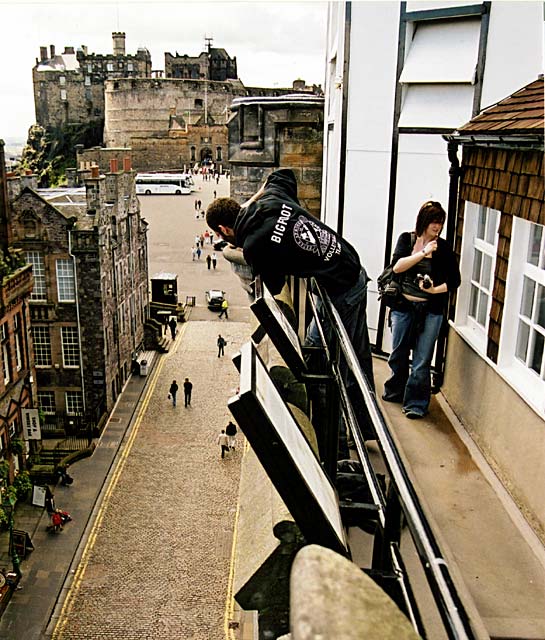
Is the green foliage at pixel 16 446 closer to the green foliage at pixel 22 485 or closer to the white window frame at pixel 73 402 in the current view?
the green foliage at pixel 22 485

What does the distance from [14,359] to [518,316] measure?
61.7 ft

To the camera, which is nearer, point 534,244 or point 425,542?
point 425,542

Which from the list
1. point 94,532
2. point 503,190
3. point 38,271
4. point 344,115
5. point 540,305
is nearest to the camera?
point 540,305

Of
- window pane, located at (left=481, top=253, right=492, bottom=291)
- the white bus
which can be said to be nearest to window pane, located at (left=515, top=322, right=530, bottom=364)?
window pane, located at (left=481, top=253, right=492, bottom=291)

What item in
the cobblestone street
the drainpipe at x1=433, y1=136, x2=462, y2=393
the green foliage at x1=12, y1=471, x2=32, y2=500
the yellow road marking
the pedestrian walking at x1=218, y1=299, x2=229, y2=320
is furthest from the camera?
the pedestrian walking at x1=218, y1=299, x2=229, y2=320

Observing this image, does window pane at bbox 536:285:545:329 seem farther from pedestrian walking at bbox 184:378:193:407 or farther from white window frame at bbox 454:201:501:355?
pedestrian walking at bbox 184:378:193:407

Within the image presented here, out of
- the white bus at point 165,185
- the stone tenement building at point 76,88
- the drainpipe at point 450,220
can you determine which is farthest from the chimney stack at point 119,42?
the drainpipe at point 450,220

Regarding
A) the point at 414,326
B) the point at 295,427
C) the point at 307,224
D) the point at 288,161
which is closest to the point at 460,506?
the point at 414,326

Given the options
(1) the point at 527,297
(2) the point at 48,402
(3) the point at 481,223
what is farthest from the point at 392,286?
(2) the point at 48,402

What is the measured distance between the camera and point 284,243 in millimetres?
3738

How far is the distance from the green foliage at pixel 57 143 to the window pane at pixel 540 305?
78.9 m

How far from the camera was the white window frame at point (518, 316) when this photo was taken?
438 centimetres

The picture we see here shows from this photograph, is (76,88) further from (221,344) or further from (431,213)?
(431,213)

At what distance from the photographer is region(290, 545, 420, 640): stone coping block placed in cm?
94
